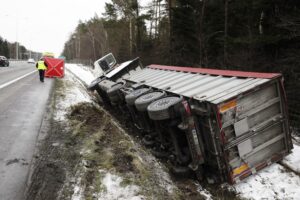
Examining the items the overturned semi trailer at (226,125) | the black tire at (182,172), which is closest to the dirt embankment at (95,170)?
the black tire at (182,172)

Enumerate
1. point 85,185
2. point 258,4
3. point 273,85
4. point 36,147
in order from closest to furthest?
point 85,185 < point 273,85 < point 36,147 < point 258,4

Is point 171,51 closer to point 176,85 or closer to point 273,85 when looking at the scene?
point 176,85

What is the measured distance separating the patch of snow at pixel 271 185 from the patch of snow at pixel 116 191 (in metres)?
1.76

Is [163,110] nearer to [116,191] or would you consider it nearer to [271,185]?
[116,191]

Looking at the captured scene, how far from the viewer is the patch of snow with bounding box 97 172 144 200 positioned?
4.10 m

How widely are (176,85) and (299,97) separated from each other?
4.15 m

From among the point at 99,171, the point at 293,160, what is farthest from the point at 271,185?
the point at 99,171

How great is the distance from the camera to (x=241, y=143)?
4902 mm

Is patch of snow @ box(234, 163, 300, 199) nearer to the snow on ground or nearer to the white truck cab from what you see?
the snow on ground

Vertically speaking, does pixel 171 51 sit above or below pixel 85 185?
above

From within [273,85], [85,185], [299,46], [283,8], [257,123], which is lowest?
[85,185]

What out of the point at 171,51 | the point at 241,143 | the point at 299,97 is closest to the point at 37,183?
the point at 241,143

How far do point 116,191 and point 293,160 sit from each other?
11.9ft

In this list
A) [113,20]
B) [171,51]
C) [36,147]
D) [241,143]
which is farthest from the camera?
[113,20]
